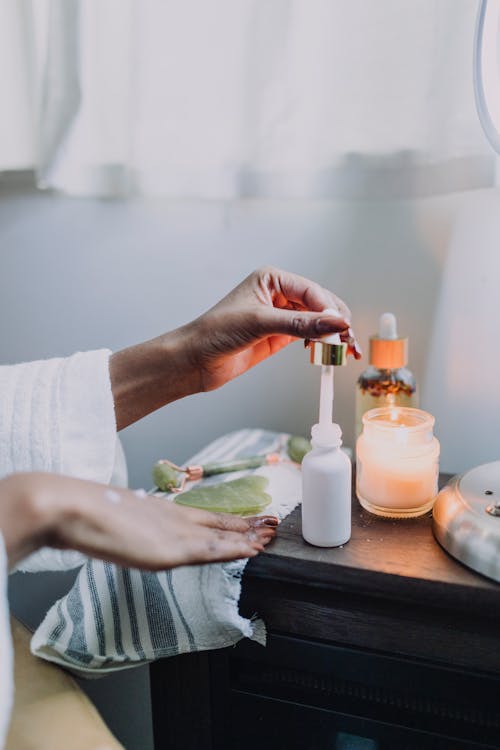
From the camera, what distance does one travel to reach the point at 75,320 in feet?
3.83

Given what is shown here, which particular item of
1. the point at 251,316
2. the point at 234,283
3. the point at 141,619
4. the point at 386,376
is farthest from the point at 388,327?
A: the point at 141,619

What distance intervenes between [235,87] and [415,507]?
1.96 ft

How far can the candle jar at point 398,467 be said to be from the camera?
0.71 metres

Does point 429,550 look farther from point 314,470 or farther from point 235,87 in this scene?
point 235,87

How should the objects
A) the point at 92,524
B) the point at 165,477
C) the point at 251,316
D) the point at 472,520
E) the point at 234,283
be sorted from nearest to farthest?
the point at 92,524 → the point at 472,520 → the point at 251,316 → the point at 165,477 → the point at 234,283

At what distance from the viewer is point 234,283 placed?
103 cm

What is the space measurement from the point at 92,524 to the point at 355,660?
29 cm

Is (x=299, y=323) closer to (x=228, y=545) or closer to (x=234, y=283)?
(x=228, y=545)

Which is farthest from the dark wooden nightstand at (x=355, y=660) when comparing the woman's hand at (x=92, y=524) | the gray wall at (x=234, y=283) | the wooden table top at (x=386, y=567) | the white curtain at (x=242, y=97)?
the white curtain at (x=242, y=97)

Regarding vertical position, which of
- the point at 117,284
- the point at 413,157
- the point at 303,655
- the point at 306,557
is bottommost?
the point at 303,655

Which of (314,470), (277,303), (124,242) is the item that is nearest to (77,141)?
(124,242)

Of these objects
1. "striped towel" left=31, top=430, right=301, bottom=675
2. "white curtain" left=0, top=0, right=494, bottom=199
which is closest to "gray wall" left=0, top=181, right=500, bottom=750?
"white curtain" left=0, top=0, right=494, bottom=199

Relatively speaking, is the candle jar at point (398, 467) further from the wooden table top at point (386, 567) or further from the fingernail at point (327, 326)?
the fingernail at point (327, 326)

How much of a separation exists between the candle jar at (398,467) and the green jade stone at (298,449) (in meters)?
0.16
